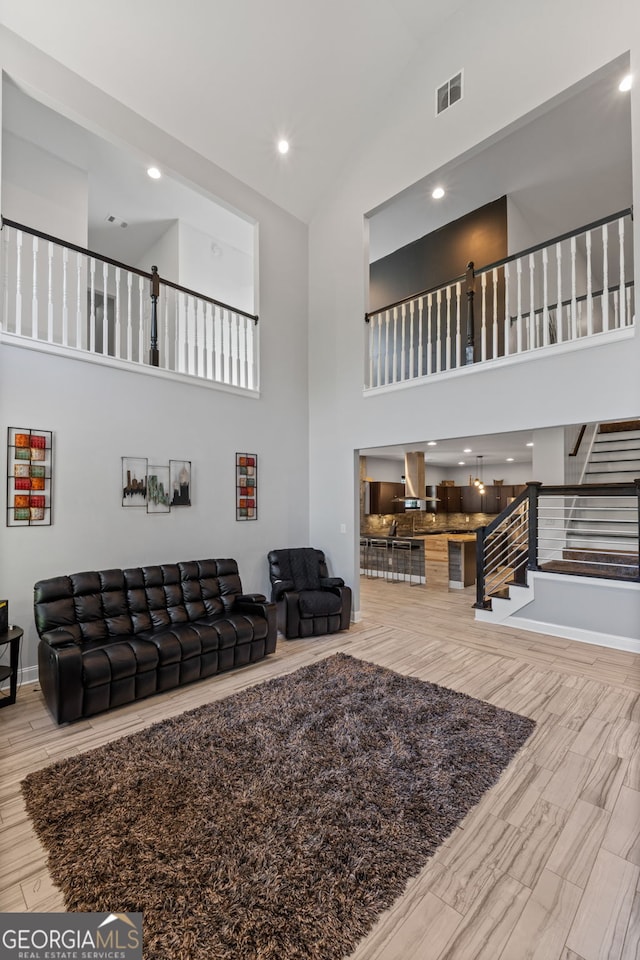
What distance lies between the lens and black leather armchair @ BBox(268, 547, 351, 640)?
4.96 metres

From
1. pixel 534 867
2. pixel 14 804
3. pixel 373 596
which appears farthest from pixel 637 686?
pixel 14 804

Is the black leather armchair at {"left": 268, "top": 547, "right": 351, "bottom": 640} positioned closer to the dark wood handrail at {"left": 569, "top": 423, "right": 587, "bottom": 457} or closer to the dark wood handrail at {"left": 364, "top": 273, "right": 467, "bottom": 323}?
the dark wood handrail at {"left": 364, "top": 273, "right": 467, "bottom": 323}

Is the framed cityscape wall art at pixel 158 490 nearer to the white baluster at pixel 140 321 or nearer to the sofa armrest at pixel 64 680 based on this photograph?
the white baluster at pixel 140 321

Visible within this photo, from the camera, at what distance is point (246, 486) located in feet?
18.0

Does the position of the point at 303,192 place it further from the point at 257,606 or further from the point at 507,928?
the point at 507,928

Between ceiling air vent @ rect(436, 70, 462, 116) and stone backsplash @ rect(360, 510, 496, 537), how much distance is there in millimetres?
7332

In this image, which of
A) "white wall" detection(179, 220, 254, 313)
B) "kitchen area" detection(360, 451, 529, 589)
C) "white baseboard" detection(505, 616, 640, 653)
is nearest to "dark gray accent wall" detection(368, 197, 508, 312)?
"white wall" detection(179, 220, 254, 313)

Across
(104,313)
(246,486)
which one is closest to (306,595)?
(246,486)

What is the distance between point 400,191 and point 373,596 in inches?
230

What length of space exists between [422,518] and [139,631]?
31.4 ft

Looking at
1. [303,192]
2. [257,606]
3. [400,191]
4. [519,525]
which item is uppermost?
[303,192]

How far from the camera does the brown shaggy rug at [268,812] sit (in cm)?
161

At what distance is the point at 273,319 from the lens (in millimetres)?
5996

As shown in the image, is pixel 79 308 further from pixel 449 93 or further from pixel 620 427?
pixel 620 427
